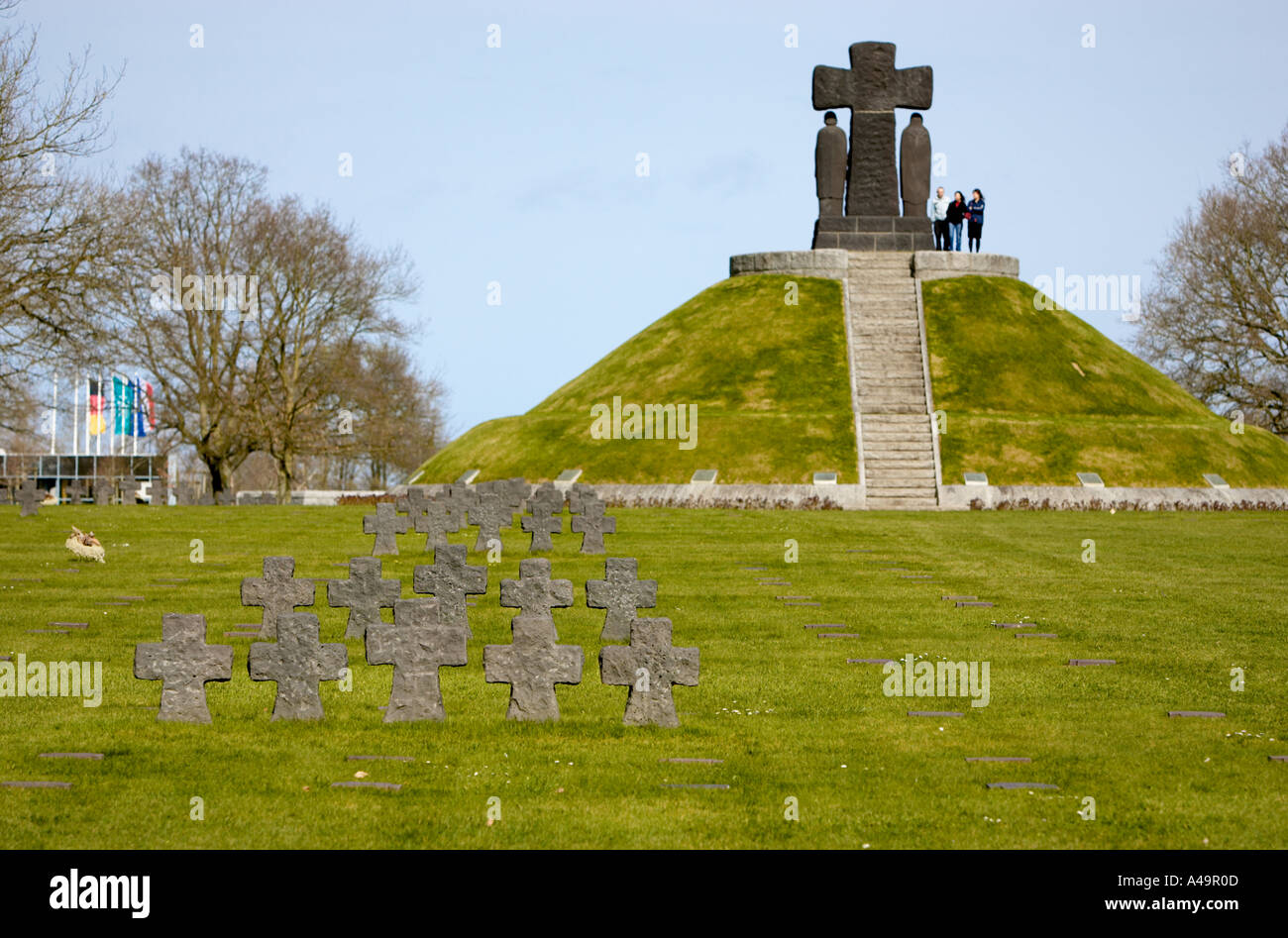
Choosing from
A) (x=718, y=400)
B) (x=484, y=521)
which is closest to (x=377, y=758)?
(x=484, y=521)

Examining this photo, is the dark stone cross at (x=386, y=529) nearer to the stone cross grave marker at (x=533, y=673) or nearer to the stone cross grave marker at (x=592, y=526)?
the stone cross grave marker at (x=592, y=526)

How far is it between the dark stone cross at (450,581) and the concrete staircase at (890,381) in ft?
76.9

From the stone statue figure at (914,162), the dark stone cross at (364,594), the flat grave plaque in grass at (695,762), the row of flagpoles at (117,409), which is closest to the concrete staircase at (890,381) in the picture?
the stone statue figure at (914,162)

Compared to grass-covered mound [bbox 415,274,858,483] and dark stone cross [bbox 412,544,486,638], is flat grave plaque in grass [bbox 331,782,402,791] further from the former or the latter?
grass-covered mound [bbox 415,274,858,483]

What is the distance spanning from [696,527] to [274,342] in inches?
1383

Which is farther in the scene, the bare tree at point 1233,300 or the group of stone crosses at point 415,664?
the bare tree at point 1233,300

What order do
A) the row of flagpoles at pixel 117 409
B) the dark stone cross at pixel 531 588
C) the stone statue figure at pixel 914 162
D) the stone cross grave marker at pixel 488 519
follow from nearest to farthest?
1. the dark stone cross at pixel 531 588
2. the stone cross grave marker at pixel 488 519
3. the stone statue figure at pixel 914 162
4. the row of flagpoles at pixel 117 409

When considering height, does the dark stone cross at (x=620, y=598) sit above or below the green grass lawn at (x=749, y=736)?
above

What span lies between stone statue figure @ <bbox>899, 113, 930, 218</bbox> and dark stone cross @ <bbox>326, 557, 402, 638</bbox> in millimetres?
40611

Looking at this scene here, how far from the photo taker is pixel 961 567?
2538 centimetres

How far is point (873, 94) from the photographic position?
175 ft

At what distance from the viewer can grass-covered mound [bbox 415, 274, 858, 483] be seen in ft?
140

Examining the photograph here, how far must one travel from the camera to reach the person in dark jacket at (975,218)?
54125mm

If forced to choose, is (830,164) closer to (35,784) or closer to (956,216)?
(956,216)
